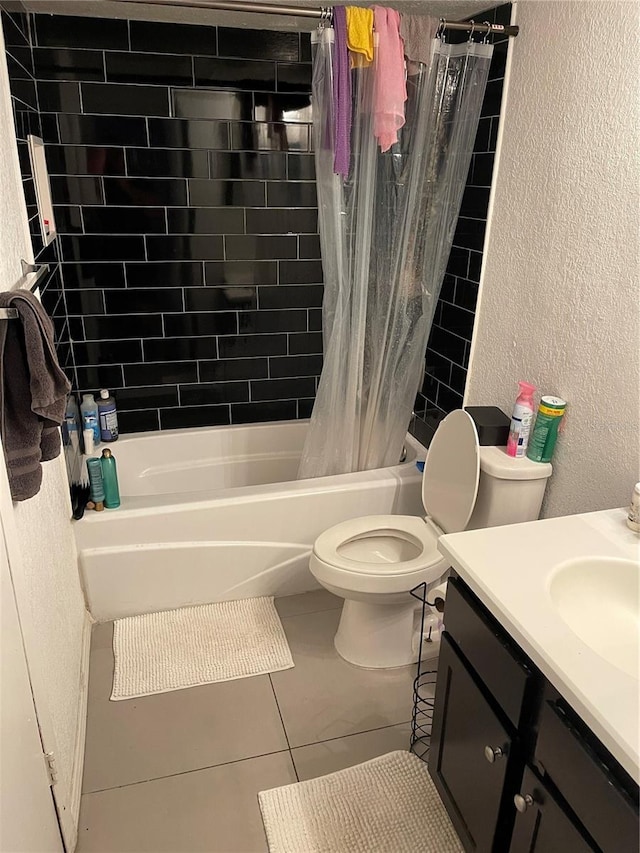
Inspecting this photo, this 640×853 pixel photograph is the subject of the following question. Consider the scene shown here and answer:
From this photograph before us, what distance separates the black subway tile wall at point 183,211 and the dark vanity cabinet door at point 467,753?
1.77m

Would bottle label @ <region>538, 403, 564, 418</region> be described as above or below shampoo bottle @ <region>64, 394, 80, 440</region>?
above

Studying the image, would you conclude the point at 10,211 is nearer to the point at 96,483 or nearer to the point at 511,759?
the point at 96,483

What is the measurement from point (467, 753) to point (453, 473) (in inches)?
33.7

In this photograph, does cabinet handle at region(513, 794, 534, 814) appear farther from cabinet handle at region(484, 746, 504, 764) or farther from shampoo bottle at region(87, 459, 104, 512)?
shampoo bottle at region(87, 459, 104, 512)

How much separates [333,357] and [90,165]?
1.22 meters

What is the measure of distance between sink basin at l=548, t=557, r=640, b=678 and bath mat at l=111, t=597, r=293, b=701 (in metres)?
1.19

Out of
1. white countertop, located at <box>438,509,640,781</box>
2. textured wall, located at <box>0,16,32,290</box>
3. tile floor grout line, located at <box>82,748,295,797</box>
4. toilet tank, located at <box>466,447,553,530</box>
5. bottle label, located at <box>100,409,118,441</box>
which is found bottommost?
tile floor grout line, located at <box>82,748,295,797</box>

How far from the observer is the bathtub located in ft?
7.63

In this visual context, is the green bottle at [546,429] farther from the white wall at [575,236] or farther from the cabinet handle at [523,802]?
the cabinet handle at [523,802]

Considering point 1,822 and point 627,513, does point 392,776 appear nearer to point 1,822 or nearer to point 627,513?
point 627,513

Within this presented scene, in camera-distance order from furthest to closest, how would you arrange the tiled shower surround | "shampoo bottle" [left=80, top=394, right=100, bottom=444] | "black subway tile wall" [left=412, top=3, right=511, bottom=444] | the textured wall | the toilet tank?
"shampoo bottle" [left=80, top=394, right=100, bottom=444]
the tiled shower surround
"black subway tile wall" [left=412, top=3, right=511, bottom=444]
the toilet tank
the textured wall

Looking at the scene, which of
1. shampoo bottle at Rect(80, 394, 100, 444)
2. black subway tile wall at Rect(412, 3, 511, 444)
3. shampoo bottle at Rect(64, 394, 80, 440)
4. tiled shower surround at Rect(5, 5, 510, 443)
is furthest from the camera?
shampoo bottle at Rect(80, 394, 100, 444)

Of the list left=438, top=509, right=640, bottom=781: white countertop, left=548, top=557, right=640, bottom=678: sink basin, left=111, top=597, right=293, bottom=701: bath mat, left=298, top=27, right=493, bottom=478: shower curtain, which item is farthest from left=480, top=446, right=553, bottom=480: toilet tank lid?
left=111, top=597, right=293, bottom=701: bath mat

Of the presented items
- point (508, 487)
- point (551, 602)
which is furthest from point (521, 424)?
point (551, 602)
